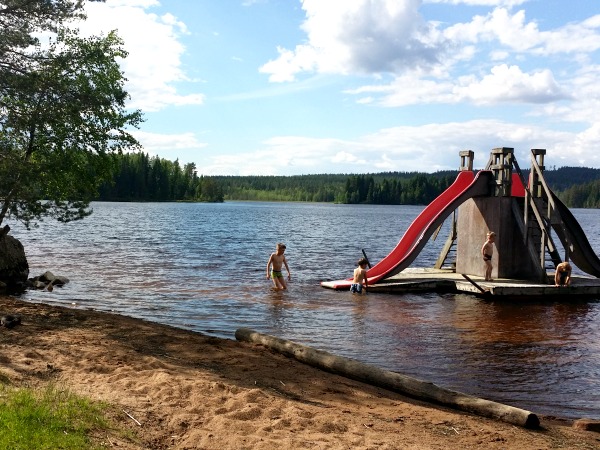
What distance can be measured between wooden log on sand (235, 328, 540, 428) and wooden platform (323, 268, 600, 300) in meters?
10.6

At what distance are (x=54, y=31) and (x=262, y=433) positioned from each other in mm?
10644

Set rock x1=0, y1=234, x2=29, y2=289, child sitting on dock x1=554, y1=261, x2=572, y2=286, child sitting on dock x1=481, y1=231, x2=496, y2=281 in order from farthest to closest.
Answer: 1. child sitting on dock x1=481, y1=231, x2=496, y2=281
2. rock x1=0, y1=234, x2=29, y2=289
3. child sitting on dock x1=554, y1=261, x2=572, y2=286

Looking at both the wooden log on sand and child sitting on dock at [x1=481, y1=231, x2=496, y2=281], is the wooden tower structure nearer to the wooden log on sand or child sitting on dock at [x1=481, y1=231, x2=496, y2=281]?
child sitting on dock at [x1=481, y1=231, x2=496, y2=281]

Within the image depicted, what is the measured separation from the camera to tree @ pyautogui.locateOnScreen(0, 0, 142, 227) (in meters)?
12.5

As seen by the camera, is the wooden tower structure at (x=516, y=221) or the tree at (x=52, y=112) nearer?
the tree at (x=52, y=112)

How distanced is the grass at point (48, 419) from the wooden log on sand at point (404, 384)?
4067 millimetres

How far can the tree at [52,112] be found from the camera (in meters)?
12.5

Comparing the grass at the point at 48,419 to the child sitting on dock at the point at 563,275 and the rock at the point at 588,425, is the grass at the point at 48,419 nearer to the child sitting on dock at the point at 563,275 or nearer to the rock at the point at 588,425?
the rock at the point at 588,425

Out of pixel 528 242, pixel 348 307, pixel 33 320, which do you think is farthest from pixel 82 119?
pixel 528 242

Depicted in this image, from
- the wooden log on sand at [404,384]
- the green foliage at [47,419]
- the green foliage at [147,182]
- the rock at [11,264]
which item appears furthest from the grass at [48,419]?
the green foliage at [147,182]

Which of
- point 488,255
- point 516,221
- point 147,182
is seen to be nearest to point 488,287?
point 488,255

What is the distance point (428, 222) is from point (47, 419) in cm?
1753

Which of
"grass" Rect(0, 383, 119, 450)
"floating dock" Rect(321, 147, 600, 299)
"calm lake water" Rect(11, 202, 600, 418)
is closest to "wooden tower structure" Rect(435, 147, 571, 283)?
"floating dock" Rect(321, 147, 600, 299)

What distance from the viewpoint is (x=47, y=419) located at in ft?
20.7
